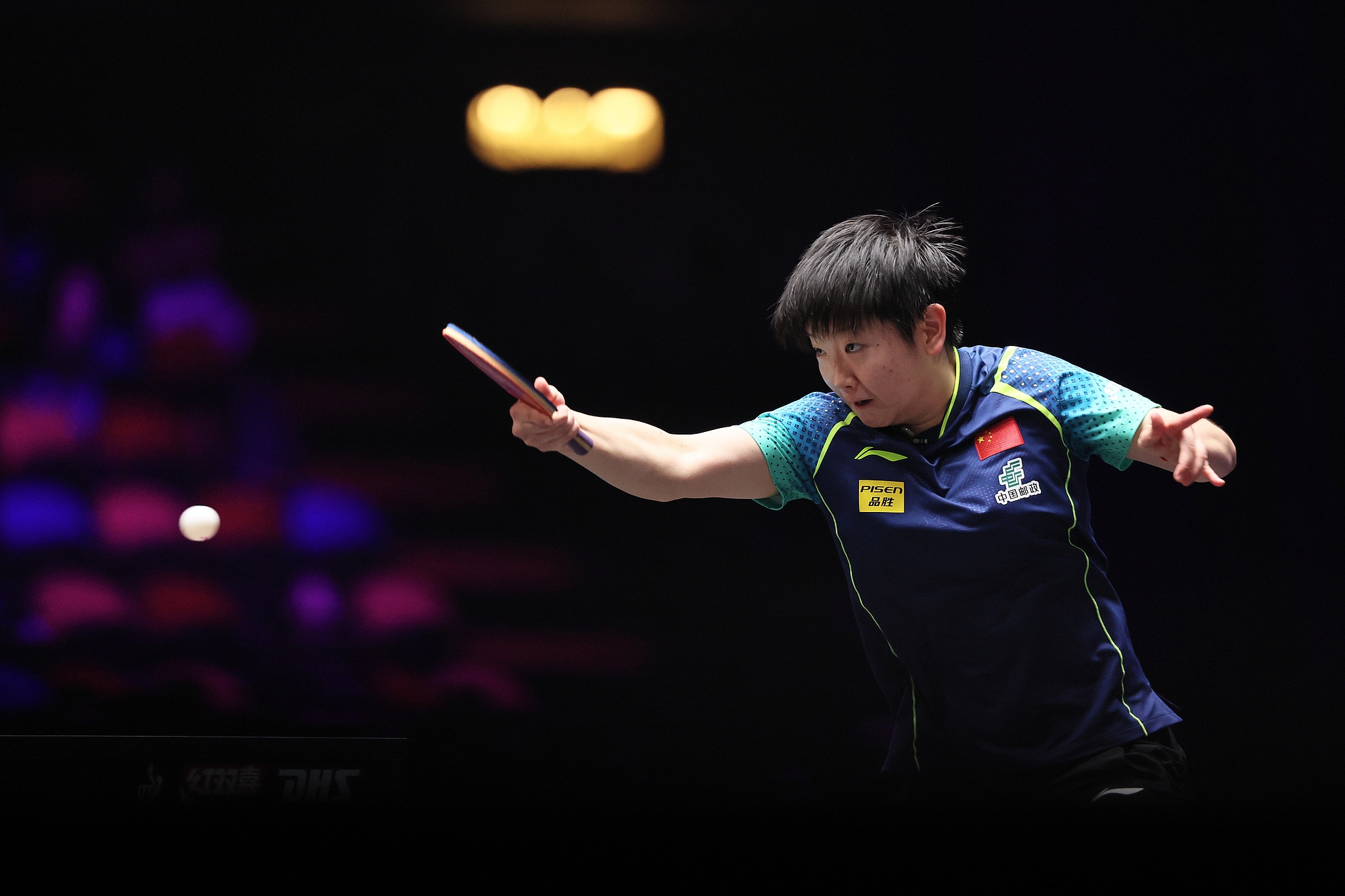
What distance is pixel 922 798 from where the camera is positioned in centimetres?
157

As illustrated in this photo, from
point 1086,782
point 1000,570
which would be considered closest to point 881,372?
point 1000,570

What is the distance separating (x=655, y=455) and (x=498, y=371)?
344 mm

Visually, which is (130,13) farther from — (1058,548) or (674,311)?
(1058,548)

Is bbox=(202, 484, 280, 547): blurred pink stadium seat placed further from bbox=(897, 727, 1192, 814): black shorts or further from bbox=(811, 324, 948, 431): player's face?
bbox=(897, 727, 1192, 814): black shorts

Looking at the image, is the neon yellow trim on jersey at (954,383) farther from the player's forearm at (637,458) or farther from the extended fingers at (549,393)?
the extended fingers at (549,393)

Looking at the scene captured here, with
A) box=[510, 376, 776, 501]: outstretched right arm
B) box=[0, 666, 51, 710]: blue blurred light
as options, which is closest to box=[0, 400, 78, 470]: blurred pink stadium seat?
box=[0, 666, 51, 710]: blue blurred light

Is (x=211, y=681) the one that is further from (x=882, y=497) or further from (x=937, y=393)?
(x=937, y=393)

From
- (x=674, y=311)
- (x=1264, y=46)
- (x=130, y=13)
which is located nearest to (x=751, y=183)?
(x=674, y=311)

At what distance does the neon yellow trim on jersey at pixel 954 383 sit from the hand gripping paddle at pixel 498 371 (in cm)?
62

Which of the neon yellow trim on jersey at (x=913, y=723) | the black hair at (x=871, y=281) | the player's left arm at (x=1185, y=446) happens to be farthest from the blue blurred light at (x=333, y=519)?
the player's left arm at (x=1185, y=446)

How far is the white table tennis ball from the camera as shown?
9.85 ft

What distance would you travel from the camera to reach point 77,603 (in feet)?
9.89

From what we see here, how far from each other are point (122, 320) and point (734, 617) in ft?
6.81

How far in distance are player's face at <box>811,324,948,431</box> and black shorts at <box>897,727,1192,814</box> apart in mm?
585
